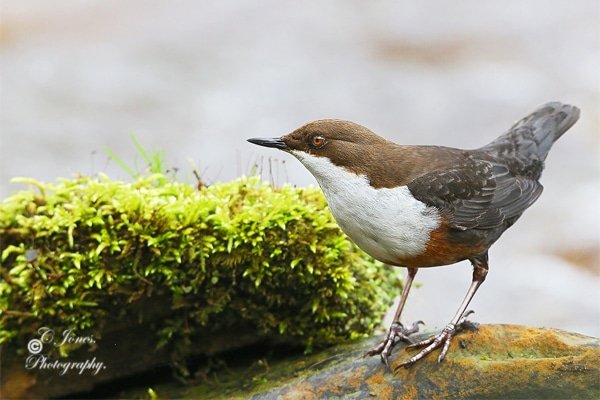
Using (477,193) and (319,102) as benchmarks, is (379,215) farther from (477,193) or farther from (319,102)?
(319,102)

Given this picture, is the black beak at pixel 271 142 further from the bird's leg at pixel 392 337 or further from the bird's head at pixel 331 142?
the bird's leg at pixel 392 337

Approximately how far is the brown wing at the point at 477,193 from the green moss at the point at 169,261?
0.75 meters

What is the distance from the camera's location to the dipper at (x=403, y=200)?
4.17 meters

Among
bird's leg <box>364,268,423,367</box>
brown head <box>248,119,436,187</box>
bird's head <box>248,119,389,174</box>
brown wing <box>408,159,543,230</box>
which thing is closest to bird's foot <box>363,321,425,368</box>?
bird's leg <box>364,268,423,367</box>

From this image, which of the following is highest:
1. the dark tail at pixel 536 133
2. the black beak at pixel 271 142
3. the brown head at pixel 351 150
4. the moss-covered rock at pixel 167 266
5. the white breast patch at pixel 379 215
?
the dark tail at pixel 536 133

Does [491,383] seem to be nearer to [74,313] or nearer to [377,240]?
[377,240]

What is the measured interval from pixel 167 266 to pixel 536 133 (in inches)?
101

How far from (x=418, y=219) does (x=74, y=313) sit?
212 centimetres

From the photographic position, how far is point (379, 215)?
4.13m

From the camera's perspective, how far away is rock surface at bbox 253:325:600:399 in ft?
12.9

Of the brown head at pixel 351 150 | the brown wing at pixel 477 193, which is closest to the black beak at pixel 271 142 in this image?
the brown head at pixel 351 150

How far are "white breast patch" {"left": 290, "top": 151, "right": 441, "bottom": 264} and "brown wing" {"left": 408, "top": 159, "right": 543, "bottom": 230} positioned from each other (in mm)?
98

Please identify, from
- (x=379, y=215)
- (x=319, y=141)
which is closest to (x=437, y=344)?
(x=379, y=215)

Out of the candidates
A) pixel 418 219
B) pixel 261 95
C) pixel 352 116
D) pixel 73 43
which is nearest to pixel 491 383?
pixel 418 219
